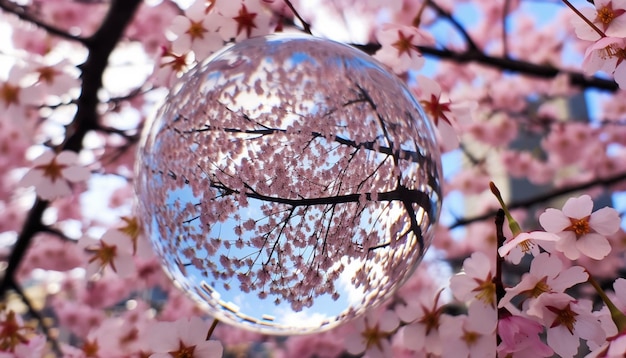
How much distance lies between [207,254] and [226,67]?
0.25 m

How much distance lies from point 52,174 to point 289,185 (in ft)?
2.75

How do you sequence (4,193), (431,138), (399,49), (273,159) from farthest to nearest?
(4,193) → (399,49) → (431,138) → (273,159)

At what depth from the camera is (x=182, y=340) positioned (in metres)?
0.82

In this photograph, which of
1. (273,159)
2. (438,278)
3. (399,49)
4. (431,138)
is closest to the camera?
(273,159)

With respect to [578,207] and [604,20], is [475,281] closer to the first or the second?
[578,207]

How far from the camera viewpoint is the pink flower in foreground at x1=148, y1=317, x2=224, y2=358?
2.67ft

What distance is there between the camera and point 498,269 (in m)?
0.76

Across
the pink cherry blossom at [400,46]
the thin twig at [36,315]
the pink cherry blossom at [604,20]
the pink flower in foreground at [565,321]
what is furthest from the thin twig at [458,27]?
the thin twig at [36,315]

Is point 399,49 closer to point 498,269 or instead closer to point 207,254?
point 498,269

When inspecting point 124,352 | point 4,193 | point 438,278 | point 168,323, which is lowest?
point 438,278

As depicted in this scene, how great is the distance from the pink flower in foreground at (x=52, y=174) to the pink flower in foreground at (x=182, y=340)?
54 centimetres

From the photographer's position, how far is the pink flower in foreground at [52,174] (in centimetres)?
122

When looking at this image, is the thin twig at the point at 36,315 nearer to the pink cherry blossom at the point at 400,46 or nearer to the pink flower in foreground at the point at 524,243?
the pink cherry blossom at the point at 400,46

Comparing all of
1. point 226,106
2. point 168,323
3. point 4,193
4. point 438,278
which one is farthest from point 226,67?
point 438,278
